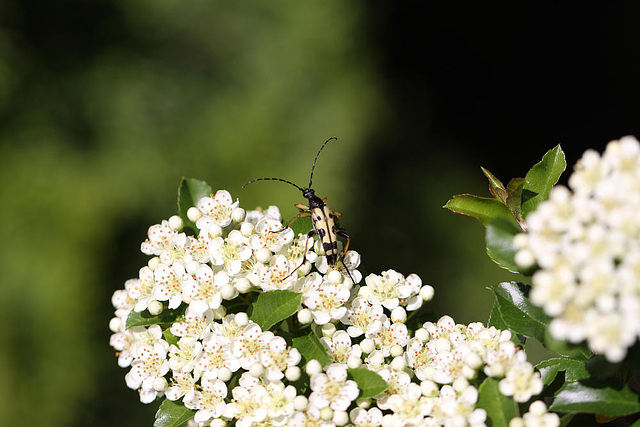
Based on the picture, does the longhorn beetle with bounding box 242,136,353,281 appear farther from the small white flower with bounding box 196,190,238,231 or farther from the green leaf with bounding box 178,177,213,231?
the green leaf with bounding box 178,177,213,231

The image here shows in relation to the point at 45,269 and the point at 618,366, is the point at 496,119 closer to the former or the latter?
the point at 45,269

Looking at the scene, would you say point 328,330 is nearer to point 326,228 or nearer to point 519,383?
point 326,228

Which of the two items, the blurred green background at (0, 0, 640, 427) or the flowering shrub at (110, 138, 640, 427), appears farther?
the blurred green background at (0, 0, 640, 427)

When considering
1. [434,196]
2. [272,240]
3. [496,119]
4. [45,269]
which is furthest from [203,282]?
[496,119]

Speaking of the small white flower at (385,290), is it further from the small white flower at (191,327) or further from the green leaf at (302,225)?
the small white flower at (191,327)

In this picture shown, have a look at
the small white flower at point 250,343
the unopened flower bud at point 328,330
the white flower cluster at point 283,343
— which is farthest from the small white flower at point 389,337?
the small white flower at point 250,343

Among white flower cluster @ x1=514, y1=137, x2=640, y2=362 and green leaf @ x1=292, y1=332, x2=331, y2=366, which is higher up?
green leaf @ x1=292, y1=332, x2=331, y2=366

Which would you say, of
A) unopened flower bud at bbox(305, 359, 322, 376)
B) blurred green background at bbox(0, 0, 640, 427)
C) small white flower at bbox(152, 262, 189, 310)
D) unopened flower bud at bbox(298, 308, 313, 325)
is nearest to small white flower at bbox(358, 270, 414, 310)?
unopened flower bud at bbox(298, 308, 313, 325)
